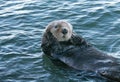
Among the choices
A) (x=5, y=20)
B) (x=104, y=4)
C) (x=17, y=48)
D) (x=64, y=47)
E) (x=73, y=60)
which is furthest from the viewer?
(x=104, y=4)

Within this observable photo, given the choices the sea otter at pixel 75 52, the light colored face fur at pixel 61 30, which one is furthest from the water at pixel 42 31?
the light colored face fur at pixel 61 30

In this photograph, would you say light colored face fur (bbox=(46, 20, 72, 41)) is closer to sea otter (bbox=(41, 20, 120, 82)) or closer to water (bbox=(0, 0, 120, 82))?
sea otter (bbox=(41, 20, 120, 82))

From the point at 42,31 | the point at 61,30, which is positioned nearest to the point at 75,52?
the point at 61,30

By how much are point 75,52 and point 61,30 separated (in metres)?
0.73

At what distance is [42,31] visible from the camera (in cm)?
1063

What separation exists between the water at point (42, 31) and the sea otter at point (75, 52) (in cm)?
21

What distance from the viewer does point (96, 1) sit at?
12.5 m

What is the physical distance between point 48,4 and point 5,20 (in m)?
1.73

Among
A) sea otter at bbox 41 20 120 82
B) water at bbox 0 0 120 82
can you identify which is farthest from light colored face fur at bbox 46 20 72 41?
water at bbox 0 0 120 82

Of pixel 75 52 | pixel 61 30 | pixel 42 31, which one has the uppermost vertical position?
pixel 61 30

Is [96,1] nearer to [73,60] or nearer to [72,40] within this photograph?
[72,40]

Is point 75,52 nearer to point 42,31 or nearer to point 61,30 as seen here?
point 61,30

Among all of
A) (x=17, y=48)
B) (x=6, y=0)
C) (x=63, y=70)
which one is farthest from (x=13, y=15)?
(x=63, y=70)

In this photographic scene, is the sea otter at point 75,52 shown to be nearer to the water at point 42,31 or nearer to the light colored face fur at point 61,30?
the light colored face fur at point 61,30
